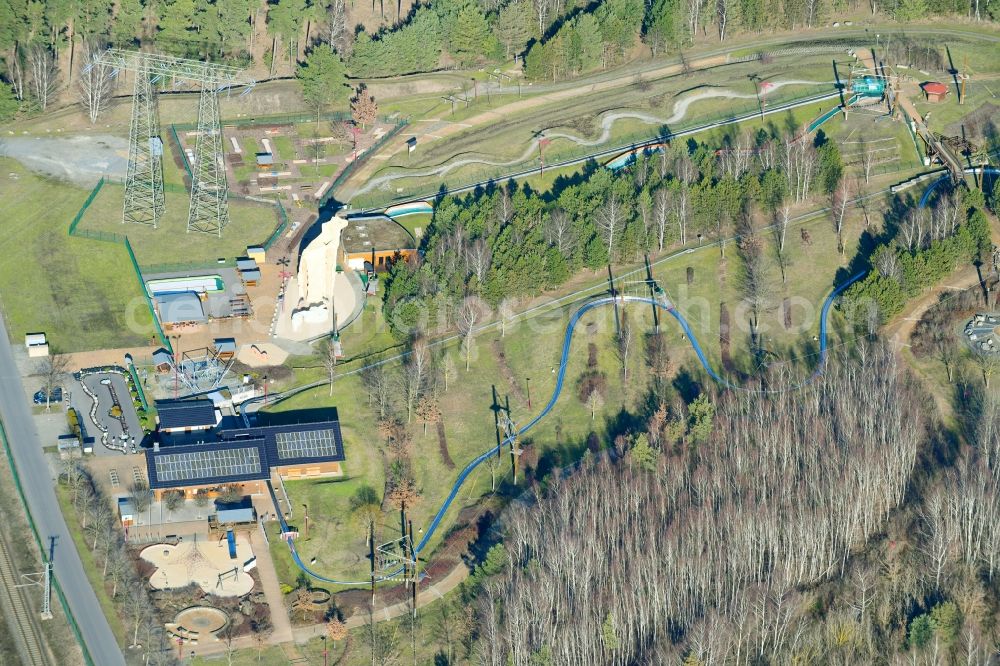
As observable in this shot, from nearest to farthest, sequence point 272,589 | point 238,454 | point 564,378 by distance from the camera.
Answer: point 272,589 < point 238,454 < point 564,378

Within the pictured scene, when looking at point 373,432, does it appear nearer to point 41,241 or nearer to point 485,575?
point 485,575

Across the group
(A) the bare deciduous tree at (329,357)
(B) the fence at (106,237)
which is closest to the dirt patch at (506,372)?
(A) the bare deciduous tree at (329,357)

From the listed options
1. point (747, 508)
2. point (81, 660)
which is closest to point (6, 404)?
point (81, 660)

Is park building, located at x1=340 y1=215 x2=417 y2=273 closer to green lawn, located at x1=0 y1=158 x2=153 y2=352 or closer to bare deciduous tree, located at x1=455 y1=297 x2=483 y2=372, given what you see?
bare deciduous tree, located at x1=455 y1=297 x2=483 y2=372

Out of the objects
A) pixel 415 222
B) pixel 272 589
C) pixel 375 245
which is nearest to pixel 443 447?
pixel 272 589

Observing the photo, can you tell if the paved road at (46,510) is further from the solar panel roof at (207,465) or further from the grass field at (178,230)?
the grass field at (178,230)

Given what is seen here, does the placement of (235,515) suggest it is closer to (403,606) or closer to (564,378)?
(403,606)
